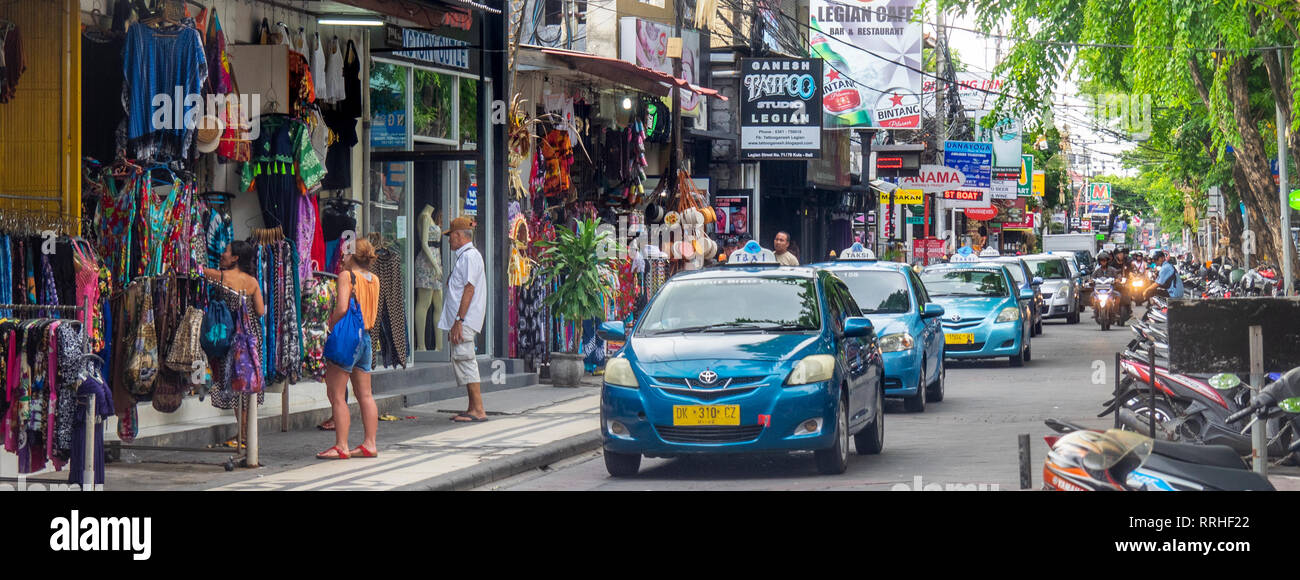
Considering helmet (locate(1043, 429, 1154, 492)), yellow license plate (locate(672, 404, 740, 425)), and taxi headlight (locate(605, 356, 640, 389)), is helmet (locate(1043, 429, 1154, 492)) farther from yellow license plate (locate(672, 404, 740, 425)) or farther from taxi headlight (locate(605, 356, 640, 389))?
taxi headlight (locate(605, 356, 640, 389))

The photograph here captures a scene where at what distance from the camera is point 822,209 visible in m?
40.9

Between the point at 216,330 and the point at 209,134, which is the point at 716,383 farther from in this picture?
the point at 209,134

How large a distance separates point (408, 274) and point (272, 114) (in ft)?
13.2

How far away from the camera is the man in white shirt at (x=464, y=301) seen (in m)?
14.7

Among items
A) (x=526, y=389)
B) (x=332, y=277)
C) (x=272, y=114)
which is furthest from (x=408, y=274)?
(x=332, y=277)

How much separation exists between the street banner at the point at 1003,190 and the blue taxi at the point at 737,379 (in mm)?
47563

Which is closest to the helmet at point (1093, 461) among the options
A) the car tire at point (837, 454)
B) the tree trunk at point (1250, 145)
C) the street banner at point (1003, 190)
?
the car tire at point (837, 454)

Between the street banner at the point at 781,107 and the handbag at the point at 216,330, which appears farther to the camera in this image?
the street banner at the point at 781,107

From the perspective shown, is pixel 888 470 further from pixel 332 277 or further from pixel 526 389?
pixel 526 389

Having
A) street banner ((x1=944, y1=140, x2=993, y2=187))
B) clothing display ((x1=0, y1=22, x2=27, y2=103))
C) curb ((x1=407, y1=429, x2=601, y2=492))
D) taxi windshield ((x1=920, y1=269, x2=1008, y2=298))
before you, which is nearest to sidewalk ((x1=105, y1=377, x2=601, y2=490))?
curb ((x1=407, y1=429, x2=601, y2=492))

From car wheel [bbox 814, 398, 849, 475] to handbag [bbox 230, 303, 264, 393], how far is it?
416 cm

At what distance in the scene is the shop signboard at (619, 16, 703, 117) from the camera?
2636 cm

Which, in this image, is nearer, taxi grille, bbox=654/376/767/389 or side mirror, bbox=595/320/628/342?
taxi grille, bbox=654/376/767/389

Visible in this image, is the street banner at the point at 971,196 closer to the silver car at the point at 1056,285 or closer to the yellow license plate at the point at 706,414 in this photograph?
the silver car at the point at 1056,285
